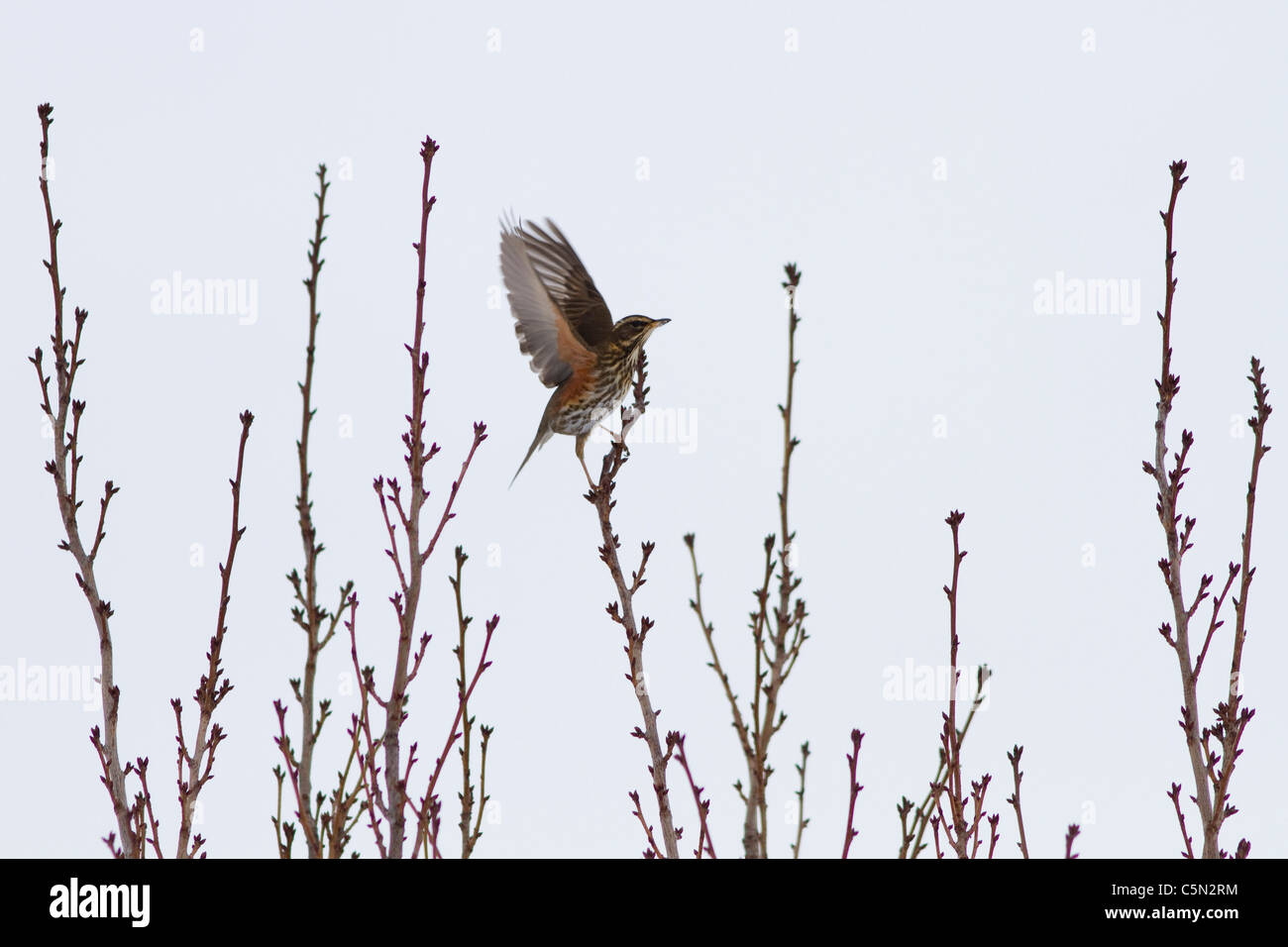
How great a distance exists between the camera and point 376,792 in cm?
352

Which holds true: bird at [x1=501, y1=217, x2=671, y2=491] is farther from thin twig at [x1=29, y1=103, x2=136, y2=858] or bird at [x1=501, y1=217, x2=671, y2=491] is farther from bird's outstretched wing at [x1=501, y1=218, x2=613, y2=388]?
thin twig at [x1=29, y1=103, x2=136, y2=858]

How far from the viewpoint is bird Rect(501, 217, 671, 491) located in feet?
18.7

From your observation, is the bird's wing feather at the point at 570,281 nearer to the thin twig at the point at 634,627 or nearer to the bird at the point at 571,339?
the bird at the point at 571,339

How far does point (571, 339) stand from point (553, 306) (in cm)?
43

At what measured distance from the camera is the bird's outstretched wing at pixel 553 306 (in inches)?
210

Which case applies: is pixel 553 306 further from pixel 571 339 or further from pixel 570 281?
pixel 570 281

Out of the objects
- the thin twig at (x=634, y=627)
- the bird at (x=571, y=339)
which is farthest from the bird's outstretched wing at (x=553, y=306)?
the thin twig at (x=634, y=627)

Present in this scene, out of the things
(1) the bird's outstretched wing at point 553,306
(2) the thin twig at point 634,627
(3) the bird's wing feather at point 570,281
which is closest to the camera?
(2) the thin twig at point 634,627

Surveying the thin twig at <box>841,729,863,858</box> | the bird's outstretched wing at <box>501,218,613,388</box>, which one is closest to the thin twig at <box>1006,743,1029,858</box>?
the thin twig at <box>841,729,863,858</box>

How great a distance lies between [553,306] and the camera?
5352 mm

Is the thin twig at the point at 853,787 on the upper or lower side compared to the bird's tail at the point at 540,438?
lower

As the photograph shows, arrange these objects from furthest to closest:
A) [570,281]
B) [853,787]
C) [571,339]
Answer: [570,281] < [571,339] < [853,787]

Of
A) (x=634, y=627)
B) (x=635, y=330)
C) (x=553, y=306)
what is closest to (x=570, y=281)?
(x=635, y=330)
